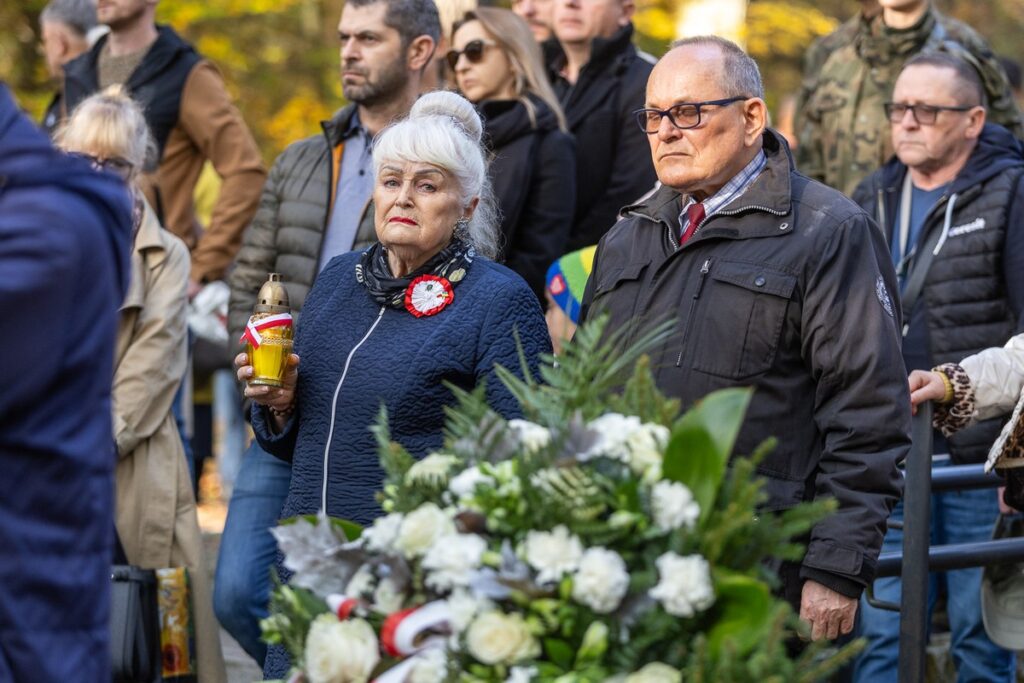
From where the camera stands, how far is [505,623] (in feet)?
7.75

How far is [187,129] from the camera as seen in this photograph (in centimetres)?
727

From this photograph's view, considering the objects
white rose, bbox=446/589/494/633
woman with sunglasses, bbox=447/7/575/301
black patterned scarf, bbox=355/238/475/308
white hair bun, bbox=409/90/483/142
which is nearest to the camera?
white rose, bbox=446/589/494/633

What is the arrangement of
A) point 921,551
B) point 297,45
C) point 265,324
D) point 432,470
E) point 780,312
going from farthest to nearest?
point 297,45
point 921,551
point 265,324
point 780,312
point 432,470

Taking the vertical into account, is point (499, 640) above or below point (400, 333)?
below

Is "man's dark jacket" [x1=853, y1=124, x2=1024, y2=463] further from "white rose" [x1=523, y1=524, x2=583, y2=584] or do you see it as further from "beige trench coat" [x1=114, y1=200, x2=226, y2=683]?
"white rose" [x1=523, y1=524, x2=583, y2=584]

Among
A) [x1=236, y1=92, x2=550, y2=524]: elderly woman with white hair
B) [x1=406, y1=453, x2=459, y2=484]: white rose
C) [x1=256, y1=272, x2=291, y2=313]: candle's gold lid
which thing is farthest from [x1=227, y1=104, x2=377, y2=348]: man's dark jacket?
[x1=406, y1=453, x2=459, y2=484]: white rose

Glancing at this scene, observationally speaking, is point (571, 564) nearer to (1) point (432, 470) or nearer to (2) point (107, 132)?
(1) point (432, 470)

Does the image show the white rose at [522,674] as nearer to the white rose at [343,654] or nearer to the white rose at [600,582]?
the white rose at [600,582]

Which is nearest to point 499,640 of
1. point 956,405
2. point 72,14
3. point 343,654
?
point 343,654

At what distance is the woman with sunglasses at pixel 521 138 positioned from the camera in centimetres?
582

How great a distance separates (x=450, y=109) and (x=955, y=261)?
192 centimetres

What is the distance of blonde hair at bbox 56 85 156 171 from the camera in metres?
5.60

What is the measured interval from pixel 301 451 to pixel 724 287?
1.23 metres

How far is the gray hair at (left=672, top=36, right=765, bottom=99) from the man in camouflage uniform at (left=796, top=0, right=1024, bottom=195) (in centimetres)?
268
